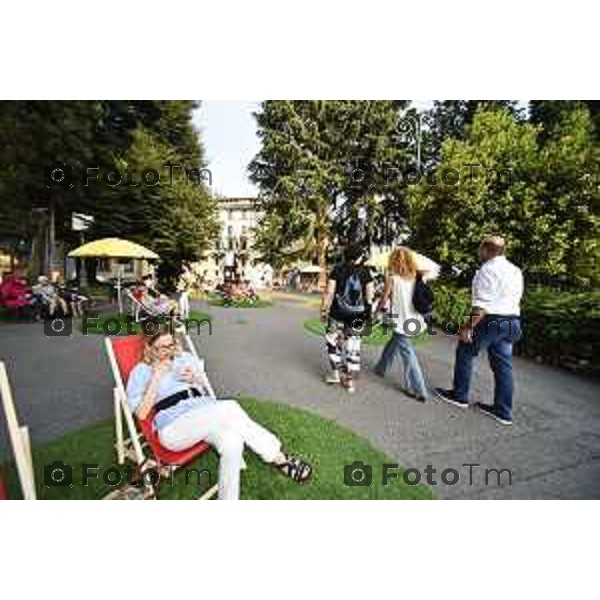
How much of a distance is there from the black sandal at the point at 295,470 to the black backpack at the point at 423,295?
1.44 metres

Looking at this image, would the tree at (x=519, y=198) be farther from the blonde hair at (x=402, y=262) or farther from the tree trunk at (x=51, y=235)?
the tree trunk at (x=51, y=235)

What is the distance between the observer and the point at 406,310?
3781 mm

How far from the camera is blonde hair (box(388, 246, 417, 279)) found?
3.64 metres

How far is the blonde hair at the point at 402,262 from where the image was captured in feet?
Result: 11.9

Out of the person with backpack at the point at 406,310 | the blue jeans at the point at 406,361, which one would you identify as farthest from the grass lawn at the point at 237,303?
the blue jeans at the point at 406,361

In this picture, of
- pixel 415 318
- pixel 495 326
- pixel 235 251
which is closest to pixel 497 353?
pixel 495 326

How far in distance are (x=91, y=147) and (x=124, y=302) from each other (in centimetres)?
108

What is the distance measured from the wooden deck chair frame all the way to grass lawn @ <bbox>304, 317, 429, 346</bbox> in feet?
6.40

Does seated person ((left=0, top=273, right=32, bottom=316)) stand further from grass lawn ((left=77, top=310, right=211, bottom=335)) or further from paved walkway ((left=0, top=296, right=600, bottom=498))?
grass lawn ((left=77, top=310, right=211, bottom=335))
